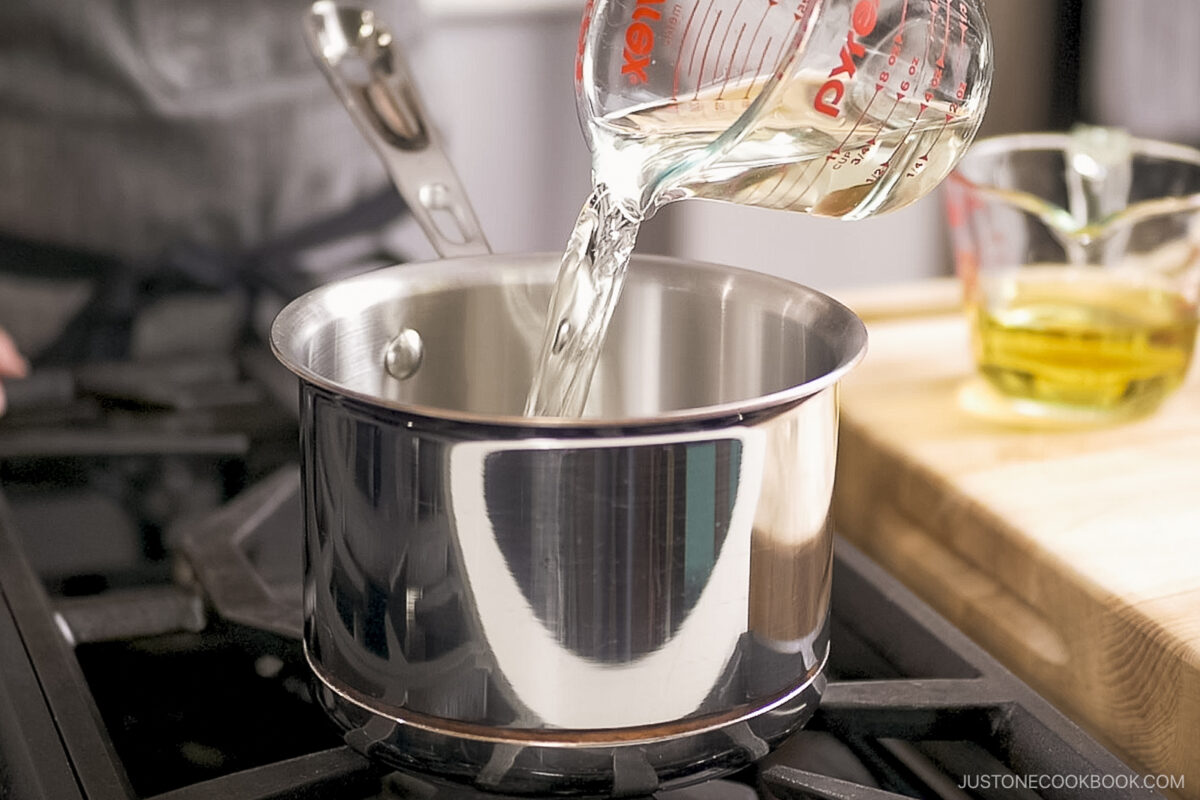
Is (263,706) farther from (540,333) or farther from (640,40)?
(640,40)

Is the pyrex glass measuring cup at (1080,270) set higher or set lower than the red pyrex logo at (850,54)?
lower

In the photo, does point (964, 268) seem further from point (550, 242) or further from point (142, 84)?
point (550, 242)

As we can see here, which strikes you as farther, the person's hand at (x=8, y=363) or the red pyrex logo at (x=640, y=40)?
the person's hand at (x=8, y=363)

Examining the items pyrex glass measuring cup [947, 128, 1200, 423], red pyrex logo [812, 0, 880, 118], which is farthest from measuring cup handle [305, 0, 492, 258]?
pyrex glass measuring cup [947, 128, 1200, 423]

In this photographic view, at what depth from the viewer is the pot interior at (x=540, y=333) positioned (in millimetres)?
427

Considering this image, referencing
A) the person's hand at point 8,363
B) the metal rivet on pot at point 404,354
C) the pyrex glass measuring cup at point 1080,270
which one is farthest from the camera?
the person's hand at point 8,363

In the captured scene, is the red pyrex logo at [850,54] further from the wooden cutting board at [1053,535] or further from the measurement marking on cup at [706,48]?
the wooden cutting board at [1053,535]

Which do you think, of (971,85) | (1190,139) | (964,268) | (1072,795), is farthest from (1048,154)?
(1190,139)

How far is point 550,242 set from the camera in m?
1.61

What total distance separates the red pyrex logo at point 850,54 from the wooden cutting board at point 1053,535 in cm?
21

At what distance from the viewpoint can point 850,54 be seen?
39 centimetres

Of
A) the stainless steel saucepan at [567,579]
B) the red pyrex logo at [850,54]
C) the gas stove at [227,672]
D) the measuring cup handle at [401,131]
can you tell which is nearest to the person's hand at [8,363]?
the gas stove at [227,672]

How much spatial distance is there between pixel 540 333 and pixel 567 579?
0.51ft

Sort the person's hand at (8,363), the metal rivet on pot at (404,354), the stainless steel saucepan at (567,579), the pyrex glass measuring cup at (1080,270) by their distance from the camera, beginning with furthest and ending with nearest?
the person's hand at (8,363) < the pyrex glass measuring cup at (1080,270) < the metal rivet on pot at (404,354) < the stainless steel saucepan at (567,579)
